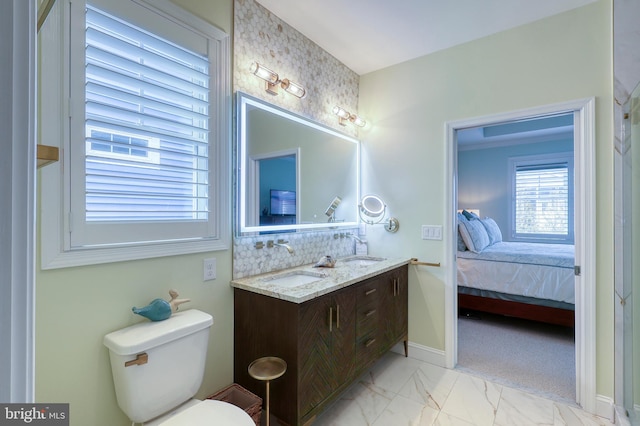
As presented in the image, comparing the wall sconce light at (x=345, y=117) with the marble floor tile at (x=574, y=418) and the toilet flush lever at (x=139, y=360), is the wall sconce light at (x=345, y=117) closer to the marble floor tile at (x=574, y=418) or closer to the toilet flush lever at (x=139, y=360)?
the toilet flush lever at (x=139, y=360)

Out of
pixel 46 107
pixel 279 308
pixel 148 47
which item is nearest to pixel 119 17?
pixel 148 47

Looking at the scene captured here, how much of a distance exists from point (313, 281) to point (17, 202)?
169 cm

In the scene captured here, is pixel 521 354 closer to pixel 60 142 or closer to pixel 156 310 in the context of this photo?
pixel 156 310

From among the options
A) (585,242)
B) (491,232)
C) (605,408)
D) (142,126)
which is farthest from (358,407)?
(491,232)

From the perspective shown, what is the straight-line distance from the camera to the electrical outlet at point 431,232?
256 centimetres

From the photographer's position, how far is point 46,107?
1.17 metres

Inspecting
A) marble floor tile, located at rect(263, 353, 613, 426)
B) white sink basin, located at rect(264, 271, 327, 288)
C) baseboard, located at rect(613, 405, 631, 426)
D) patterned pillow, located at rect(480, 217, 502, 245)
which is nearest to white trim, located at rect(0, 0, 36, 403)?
white sink basin, located at rect(264, 271, 327, 288)

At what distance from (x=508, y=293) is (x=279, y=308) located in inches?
110

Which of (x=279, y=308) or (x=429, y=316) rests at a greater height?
(x=279, y=308)

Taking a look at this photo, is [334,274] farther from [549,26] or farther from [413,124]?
[549,26]

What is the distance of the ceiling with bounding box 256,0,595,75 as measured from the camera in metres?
2.01

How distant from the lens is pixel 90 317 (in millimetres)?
1295

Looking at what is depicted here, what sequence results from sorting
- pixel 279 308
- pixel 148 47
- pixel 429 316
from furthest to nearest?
1. pixel 429 316
2. pixel 279 308
3. pixel 148 47

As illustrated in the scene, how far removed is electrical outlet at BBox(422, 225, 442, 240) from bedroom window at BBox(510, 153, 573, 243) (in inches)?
147
